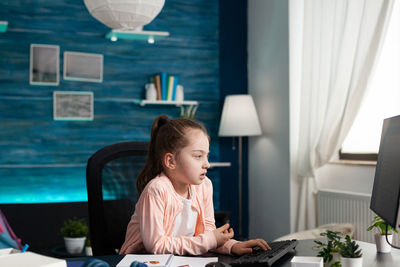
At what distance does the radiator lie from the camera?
3.21m

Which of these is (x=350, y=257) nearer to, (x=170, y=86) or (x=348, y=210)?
(x=348, y=210)

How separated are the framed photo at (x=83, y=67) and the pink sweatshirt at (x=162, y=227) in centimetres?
291

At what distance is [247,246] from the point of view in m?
1.43

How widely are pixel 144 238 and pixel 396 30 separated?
246 centimetres

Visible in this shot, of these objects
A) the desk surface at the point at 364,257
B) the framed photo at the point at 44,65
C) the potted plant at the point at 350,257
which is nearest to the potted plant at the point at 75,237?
the framed photo at the point at 44,65

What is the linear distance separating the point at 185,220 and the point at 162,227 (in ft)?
0.47

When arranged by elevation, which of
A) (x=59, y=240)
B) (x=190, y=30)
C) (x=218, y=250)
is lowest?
(x=59, y=240)

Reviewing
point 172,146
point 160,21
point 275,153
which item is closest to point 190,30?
point 160,21

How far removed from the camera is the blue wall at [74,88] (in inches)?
163

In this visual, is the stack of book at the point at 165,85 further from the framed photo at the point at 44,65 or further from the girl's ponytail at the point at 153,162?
the girl's ponytail at the point at 153,162

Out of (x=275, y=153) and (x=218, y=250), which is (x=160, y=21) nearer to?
(x=275, y=153)

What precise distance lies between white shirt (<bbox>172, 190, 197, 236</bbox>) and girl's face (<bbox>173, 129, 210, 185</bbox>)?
78 mm

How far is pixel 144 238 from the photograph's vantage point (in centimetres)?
144

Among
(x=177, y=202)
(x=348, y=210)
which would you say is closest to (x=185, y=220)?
(x=177, y=202)
